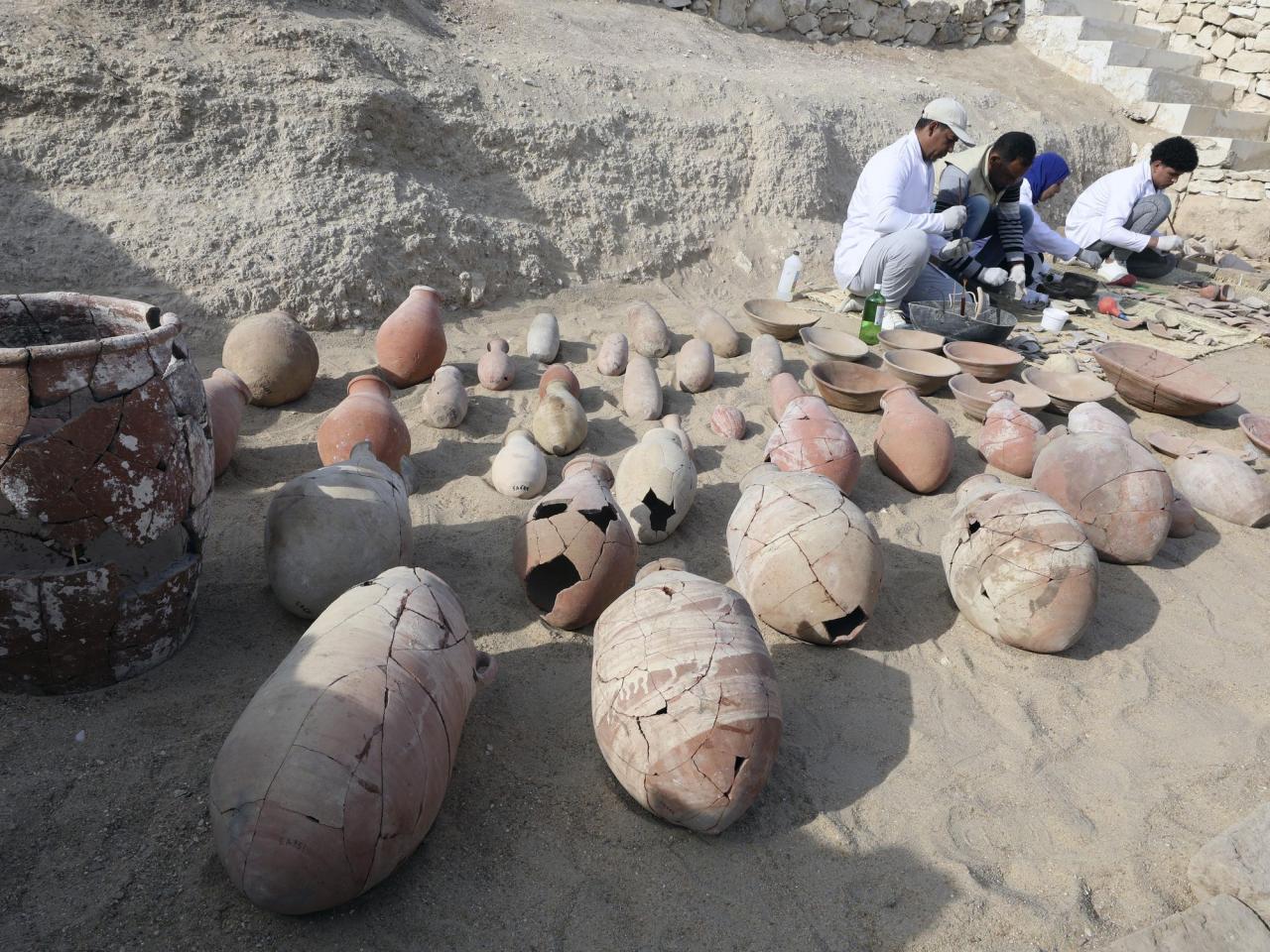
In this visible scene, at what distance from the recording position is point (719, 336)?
5.47m

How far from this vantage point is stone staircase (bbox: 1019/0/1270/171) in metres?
10.8

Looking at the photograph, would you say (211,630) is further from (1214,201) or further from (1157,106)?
(1157,106)

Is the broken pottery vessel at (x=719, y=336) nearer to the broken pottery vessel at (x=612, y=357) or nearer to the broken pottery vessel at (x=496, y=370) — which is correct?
the broken pottery vessel at (x=612, y=357)

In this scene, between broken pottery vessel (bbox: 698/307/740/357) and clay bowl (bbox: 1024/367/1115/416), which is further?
broken pottery vessel (bbox: 698/307/740/357)

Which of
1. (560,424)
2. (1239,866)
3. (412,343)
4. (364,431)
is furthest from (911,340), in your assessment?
(1239,866)

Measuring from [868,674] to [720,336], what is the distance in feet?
10.1

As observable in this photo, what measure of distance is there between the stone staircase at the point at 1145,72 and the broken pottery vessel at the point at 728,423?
32.4 feet

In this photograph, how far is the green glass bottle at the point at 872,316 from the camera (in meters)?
5.77

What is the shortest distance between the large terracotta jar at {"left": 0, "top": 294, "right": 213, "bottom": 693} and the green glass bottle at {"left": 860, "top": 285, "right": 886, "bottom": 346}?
4.53 meters

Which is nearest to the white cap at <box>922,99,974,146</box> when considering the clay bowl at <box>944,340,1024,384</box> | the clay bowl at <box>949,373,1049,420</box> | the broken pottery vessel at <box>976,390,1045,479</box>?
the clay bowl at <box>944,340,1024,384</box>

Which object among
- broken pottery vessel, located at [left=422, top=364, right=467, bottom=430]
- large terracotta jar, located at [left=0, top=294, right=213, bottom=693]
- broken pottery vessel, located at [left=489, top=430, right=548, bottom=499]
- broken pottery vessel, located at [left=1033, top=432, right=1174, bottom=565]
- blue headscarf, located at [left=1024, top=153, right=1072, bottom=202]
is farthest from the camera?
blue headscarf, located at [left=1024, top=153, right=1072, bottom=202]

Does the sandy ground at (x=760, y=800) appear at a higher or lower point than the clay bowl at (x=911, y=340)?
lower

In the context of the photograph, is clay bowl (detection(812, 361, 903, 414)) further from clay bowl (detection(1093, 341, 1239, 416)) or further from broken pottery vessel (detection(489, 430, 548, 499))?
broken pottery vessel (detection(489, 430, 548, 499))

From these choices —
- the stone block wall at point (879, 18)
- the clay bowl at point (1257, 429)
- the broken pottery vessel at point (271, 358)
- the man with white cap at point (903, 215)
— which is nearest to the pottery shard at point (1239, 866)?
the clay bowl at point (1257, 429)
